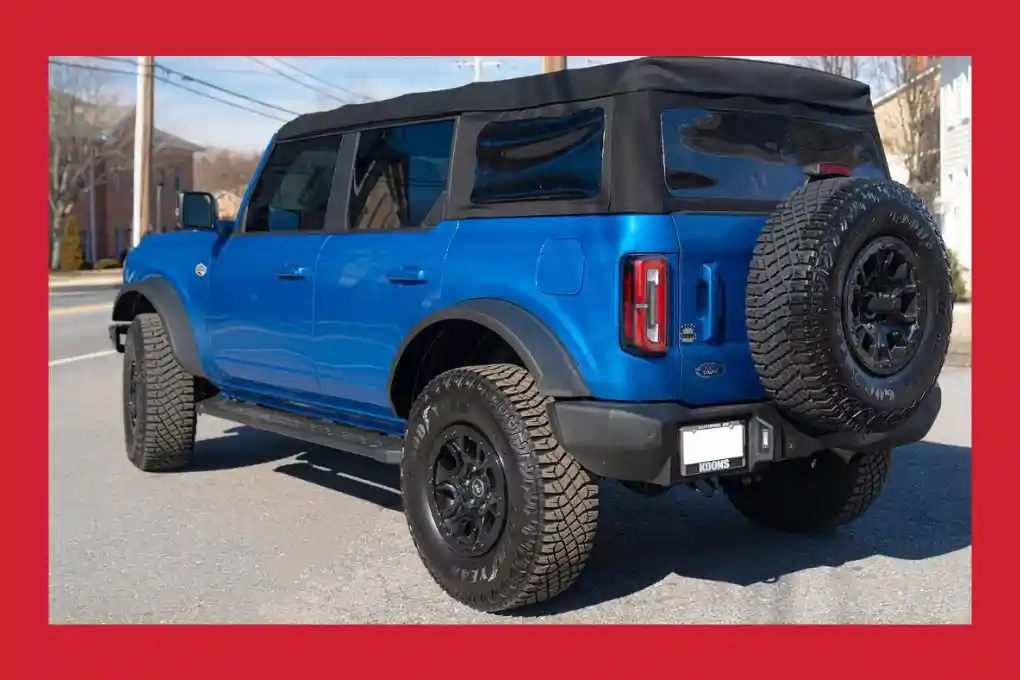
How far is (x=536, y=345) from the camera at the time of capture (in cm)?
429

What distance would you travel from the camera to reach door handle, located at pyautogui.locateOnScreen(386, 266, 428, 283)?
4945 millimetres

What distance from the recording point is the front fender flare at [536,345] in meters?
4.22

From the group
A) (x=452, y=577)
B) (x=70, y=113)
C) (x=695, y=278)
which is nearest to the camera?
(x=695, y=278)

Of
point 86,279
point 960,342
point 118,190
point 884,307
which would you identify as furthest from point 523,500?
point 118,190

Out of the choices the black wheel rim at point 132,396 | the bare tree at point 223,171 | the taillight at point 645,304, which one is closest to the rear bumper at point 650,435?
the taillight at point 645,304

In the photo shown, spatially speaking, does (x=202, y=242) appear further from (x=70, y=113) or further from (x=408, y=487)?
(x=70, y=113)

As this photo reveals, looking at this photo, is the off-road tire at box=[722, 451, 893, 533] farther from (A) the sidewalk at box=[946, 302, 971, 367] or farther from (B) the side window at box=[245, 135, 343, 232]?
(A) the sidewalk at box=[946, 302, 971, 367]

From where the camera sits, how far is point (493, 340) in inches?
192

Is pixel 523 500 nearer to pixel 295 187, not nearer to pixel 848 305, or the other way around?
pixel 848 305

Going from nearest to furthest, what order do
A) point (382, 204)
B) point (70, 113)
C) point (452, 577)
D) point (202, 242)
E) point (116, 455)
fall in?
point (452, 577) < point (382, 204) < point (202, 242) < point (116, 455) < point (70, 113)

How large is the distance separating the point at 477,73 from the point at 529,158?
4255 centimetres

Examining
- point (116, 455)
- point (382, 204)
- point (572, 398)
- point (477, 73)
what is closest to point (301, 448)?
point (116, 455)

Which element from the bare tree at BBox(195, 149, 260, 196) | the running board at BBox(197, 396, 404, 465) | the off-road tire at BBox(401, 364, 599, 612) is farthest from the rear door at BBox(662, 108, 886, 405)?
the bare tree at BBox(195, 149, 260, 196)

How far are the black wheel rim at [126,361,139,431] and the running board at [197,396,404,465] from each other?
2.06 ft
